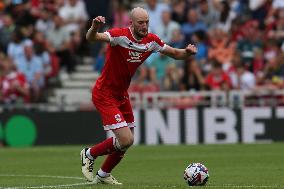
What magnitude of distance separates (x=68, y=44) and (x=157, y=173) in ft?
43.6

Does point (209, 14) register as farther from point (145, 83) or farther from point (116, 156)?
point (116, 156)

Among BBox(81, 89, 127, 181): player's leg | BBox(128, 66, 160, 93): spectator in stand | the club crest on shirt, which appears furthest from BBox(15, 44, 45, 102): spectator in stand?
the club crest on shirt

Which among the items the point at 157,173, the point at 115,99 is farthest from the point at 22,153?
the point at 115,99

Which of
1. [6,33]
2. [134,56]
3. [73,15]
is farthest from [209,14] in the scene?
[134,56]

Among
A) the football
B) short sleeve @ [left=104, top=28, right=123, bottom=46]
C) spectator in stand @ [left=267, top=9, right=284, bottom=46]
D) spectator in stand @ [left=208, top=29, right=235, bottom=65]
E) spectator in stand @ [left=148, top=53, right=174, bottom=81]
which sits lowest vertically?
the football

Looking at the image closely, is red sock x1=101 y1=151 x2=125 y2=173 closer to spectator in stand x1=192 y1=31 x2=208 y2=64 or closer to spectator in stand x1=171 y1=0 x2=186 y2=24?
spectator in stand x1=192 y1=31 x2=208 y2=64

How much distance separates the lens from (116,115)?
13.5 metres

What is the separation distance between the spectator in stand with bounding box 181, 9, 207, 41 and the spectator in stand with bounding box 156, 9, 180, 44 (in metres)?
0.29

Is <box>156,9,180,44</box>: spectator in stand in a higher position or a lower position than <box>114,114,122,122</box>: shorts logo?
higher

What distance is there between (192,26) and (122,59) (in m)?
14.0

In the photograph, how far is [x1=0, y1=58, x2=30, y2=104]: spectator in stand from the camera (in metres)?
26.8

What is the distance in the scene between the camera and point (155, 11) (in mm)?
27984

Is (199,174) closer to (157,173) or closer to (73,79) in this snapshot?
(157,173)

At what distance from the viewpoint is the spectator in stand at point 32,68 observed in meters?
27.6
